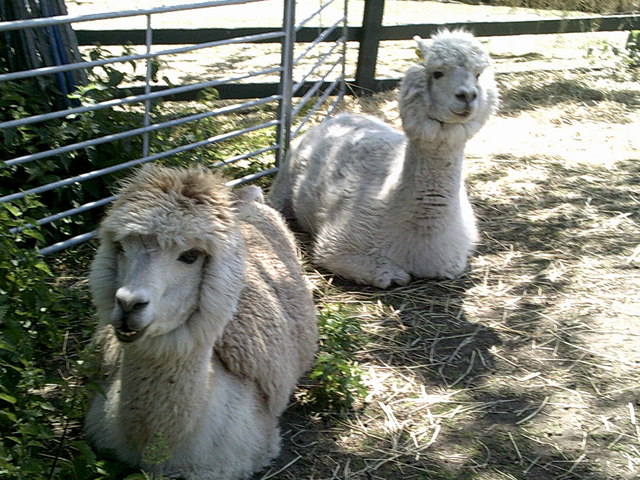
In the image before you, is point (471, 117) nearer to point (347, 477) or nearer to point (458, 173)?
point (458, 173)

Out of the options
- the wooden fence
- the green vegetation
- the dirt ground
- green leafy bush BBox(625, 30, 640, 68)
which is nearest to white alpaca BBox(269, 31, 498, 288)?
the dirt ground

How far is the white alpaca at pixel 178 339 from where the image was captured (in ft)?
9.48

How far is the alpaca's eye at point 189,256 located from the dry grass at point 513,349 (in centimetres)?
109

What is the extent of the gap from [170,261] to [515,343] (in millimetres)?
2481

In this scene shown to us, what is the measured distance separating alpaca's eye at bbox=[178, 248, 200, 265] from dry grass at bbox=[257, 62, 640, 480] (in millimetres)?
1090

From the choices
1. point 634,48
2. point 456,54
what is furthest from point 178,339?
point 634,48

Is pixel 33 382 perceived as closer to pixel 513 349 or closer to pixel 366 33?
pixel 513 349

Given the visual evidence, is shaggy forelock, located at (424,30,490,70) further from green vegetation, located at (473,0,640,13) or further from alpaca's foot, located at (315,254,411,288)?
green vegetation, located at (473,0,640,13)

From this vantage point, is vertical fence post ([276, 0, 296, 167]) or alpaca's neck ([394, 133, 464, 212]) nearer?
alpaca's neck ([394, 133, 464, 212])

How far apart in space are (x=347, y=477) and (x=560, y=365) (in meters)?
1.55

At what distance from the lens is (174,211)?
294cm

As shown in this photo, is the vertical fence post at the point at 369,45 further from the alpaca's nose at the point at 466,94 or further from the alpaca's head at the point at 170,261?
the alpaca's head at the point at 170,261

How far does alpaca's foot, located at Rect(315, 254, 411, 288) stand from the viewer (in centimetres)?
522

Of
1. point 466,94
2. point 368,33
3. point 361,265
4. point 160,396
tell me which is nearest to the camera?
point 160,396
